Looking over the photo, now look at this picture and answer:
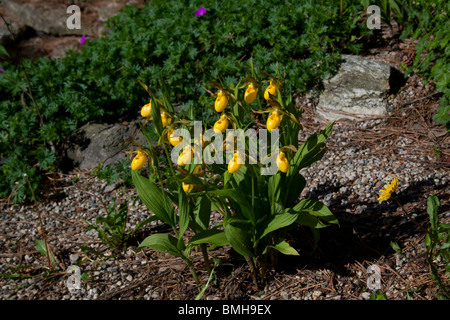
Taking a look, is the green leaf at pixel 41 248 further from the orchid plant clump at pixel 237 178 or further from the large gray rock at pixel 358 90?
the large gray rock at pixel 358 90

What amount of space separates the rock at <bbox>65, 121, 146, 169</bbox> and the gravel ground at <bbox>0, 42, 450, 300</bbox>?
17cm

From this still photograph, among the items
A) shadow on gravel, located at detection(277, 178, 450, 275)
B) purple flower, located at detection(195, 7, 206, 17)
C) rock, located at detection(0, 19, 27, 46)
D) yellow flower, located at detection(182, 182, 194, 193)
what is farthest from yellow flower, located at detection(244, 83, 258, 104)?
rock, located at detection(0, 19, 27, 46)

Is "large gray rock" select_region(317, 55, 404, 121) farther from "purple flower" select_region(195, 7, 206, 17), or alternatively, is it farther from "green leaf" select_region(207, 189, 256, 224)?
"green leaf" select_region(207, 189, 256, 224)

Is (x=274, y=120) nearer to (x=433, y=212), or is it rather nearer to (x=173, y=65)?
(x=433, y=212)

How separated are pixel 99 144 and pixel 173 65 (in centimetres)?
79

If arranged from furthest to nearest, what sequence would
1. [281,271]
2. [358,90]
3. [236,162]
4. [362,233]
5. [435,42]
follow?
[358,90], [435,42], [362,233], [281,271], [236,162]

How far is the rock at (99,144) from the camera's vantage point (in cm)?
298

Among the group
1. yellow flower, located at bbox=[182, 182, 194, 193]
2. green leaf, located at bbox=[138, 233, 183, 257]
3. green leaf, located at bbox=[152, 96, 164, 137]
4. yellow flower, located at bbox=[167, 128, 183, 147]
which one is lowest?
green leaf, located at bbox=[138, 233, 183, 257]

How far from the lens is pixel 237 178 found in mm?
1694

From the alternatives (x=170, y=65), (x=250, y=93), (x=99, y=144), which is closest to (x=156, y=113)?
(x=250, y=93)

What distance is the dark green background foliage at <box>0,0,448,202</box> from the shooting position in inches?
118

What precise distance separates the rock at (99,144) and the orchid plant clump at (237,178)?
131 centimetres
